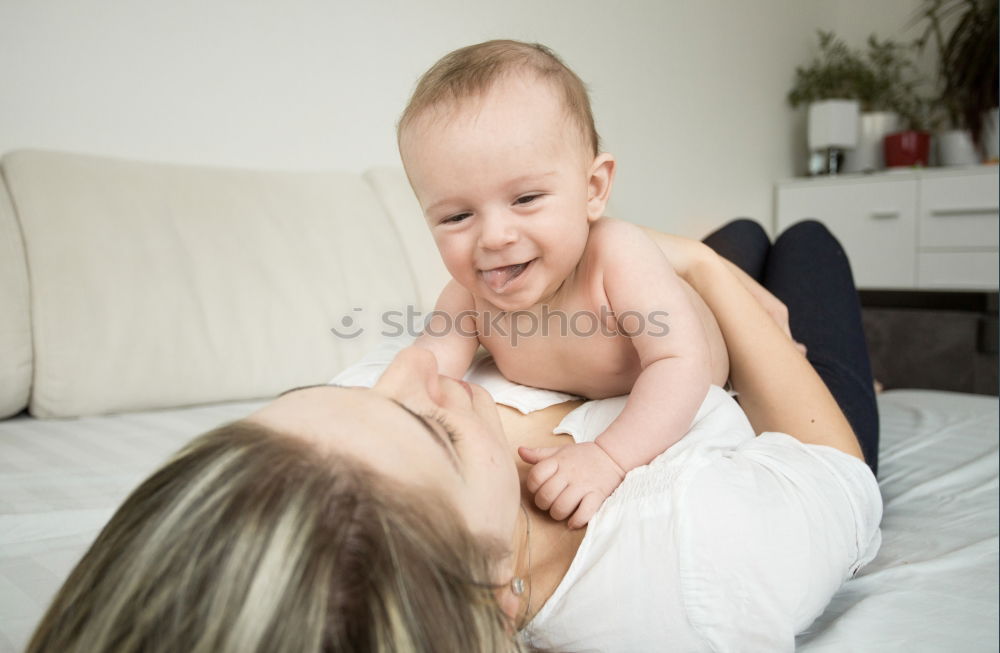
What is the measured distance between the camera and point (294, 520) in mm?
420

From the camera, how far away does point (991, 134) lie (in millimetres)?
3592

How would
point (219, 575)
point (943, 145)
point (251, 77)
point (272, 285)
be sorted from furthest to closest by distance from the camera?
1. point (943, 145)
2. point (251, 77)
3. point (272, 285)
4. point (219, 575)

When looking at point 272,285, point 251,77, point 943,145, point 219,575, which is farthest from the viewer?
point 943,145

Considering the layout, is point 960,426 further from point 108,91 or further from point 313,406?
point 108,91

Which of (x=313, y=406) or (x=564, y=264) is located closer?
(x=313, y=406)

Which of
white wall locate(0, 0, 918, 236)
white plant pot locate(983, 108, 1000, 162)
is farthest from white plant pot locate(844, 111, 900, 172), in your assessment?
white wall locate(0, 0, 918, 236)

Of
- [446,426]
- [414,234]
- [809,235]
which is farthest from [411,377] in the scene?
[414,234]

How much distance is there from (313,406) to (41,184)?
4.61ft

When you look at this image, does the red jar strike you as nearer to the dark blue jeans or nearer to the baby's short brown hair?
the dark blue jeans

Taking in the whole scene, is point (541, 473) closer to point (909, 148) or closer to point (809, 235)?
point (809, 235)

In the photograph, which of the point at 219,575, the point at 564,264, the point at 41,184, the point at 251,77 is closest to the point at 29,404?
the point at 41,184

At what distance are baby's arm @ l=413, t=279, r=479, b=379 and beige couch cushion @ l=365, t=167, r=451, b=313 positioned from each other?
3.57 ft

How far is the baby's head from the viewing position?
2.41 ft

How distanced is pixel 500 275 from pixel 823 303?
2.76ft
